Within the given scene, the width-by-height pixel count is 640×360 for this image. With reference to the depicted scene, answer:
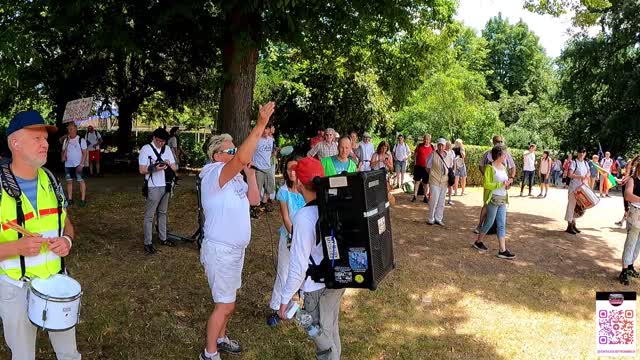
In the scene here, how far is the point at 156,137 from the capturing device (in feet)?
21.7

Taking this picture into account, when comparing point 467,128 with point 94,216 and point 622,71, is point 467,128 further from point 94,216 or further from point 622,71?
A: point 94,216

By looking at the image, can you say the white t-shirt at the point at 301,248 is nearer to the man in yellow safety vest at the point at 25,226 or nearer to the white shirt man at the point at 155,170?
the man in yellow safety vest at the point at 25,226

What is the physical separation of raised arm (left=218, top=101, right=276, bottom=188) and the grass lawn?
6.14ft

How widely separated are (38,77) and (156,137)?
1193cm

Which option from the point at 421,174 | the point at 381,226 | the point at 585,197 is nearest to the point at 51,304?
the point at 381,226

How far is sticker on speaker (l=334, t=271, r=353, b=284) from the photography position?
306 cm

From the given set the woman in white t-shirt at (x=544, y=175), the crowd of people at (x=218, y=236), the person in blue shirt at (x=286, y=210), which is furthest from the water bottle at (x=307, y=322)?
the woman in white t-shirt at (x=544, y=175)

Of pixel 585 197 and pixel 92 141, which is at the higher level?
pixel 92 141

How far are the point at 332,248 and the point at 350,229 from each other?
0.18 meters

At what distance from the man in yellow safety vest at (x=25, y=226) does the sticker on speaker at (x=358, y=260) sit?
1.70 metres

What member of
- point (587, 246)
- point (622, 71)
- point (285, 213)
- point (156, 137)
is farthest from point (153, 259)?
point (622, 71)

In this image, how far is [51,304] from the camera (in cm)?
269
